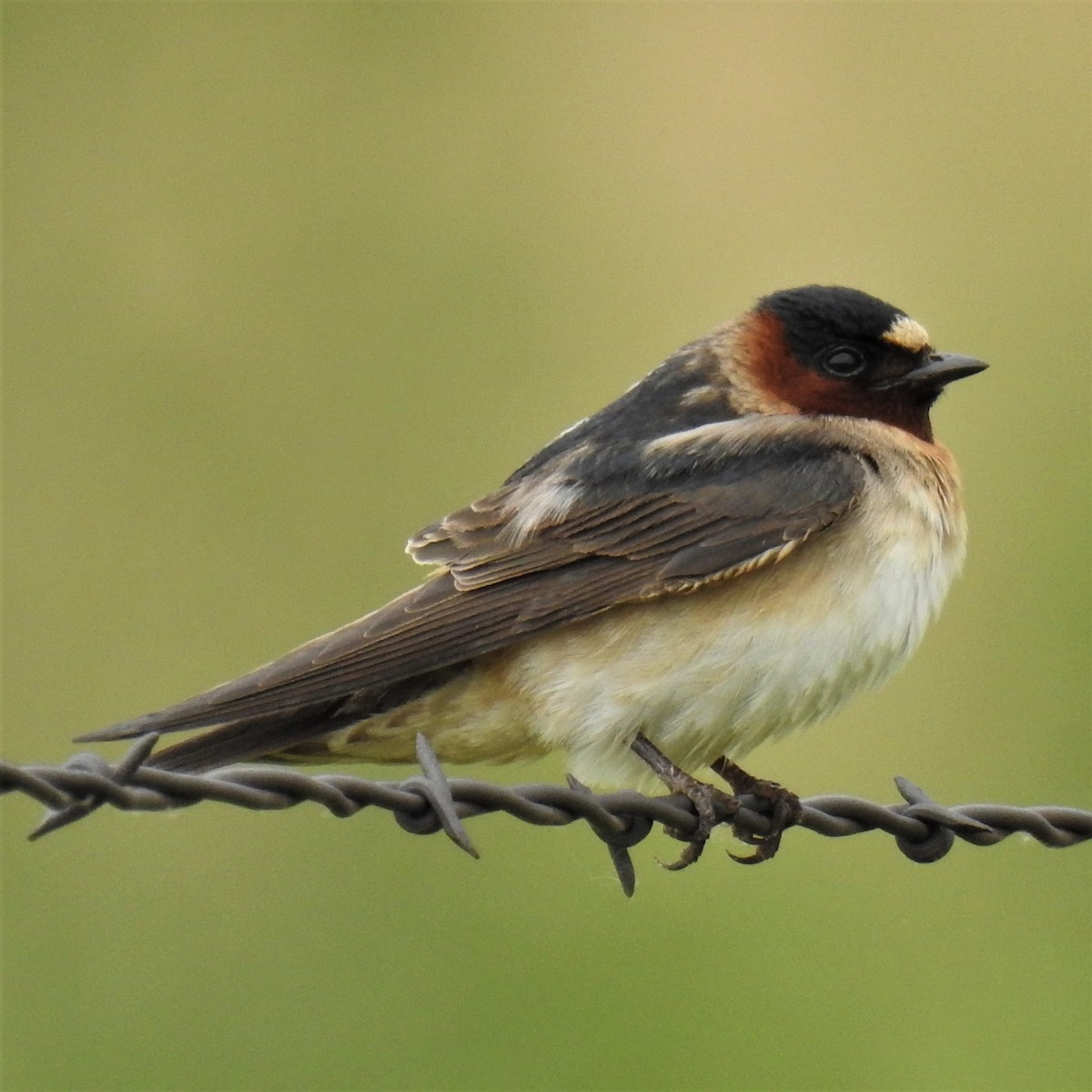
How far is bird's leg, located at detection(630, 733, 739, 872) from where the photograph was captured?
12.5ft

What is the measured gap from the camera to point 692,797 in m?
3.85

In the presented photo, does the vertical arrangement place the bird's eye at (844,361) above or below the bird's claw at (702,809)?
above

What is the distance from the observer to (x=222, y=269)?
809cm

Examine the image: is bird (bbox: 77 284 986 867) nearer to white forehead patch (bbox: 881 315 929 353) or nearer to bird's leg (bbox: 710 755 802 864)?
bird's leg (bbox: 710 755 802 864)

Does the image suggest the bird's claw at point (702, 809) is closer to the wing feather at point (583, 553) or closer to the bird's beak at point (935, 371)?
the wing feather at point (583, 553)

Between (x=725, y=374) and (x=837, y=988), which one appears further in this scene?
(x=837, y=988)

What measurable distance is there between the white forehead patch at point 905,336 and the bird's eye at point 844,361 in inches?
2.9

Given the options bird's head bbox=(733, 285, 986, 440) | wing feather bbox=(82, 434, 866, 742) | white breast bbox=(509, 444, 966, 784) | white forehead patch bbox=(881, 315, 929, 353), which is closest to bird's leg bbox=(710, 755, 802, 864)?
white breast bbox=(509, 444, 966, 784)

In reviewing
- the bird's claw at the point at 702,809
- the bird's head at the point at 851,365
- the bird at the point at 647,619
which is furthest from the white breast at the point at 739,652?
the bird's head at the point at 851,365

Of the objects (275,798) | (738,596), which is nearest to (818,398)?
(738,596)

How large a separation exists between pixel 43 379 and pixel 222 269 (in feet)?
2.63

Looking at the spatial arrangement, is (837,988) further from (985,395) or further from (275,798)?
(275,798)

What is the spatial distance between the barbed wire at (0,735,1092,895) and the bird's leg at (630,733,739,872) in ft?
0.06

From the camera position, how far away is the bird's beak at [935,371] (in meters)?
4.48
